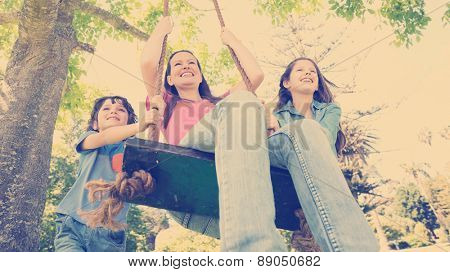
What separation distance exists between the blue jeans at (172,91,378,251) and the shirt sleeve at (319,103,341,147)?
63cm

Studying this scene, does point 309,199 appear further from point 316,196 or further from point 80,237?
point 80,237

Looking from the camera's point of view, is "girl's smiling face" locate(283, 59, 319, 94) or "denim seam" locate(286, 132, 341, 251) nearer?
"denim seam" locate(286, 132, 341, 251)

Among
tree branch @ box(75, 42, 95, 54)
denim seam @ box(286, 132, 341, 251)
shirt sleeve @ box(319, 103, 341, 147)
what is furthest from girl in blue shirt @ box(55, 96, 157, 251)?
shirt sleeve @ box(319, 103, 341, 147)

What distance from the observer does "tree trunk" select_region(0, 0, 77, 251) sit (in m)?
2.54

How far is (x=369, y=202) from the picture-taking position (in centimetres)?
743

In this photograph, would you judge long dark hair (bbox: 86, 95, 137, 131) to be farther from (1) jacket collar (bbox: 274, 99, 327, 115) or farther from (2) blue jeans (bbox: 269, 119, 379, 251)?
(2) blue jeans (bbox: 269, 119, 379, 251)

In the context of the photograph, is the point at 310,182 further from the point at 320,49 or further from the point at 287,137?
the point at 320,49

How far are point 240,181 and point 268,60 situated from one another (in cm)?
724

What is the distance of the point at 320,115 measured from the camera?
255 centimetres

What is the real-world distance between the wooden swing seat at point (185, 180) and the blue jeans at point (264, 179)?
0.31 feet

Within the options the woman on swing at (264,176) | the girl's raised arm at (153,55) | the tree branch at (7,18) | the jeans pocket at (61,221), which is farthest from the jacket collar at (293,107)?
the tree branch at (7,18)

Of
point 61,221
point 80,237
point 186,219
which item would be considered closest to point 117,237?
point 80,237

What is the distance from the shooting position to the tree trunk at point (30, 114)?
2.54 meters

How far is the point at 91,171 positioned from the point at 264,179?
4.71ft
